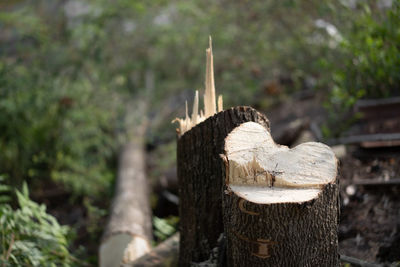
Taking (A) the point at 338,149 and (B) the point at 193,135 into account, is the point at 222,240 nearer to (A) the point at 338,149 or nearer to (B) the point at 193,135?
(B) the point at 193,135

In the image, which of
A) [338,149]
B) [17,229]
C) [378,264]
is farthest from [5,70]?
[378,264]

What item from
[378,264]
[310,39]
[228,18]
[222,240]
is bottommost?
[378,264]

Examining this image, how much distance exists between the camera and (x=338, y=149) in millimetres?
3982

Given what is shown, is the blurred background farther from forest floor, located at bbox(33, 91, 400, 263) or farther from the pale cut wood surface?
the pale cut wood surface

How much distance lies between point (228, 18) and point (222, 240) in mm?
5520

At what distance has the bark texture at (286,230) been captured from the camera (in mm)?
1784

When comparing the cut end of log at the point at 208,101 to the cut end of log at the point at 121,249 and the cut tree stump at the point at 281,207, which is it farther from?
the cut end of log at the point at 121,249

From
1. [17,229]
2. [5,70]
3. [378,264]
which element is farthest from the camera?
[5,70]

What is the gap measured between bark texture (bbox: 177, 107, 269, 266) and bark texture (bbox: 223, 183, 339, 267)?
1.59 ft

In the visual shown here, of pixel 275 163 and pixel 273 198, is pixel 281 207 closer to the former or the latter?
pixel 273 198

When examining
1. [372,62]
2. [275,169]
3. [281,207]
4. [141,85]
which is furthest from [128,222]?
[141,85]

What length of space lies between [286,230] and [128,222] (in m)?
2.25

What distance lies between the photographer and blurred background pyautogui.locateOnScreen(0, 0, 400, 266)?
12.2 ft

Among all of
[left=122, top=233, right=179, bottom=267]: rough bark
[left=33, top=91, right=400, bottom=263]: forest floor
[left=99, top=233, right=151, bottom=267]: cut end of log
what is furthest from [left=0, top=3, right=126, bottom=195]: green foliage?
[left=122, top=233, right=179, bottom=267]: rough bark
